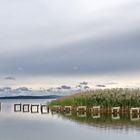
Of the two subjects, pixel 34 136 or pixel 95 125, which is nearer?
pixel 34 136

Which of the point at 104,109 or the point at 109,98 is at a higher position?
the point at 109,98

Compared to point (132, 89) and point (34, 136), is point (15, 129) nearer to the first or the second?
point (34, 136)

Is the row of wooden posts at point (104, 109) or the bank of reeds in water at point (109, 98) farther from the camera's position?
the bank of reeds in water at point (109, 98)

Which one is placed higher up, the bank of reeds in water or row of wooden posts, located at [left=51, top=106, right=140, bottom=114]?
the bank of reeds in water

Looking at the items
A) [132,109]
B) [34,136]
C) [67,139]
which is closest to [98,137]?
[67,139]

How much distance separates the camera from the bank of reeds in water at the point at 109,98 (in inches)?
1818

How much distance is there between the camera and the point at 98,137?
24.9m

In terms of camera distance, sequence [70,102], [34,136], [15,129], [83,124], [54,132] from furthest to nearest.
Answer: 1. [70,102]
2. [83,124]
3. [15,129]
4. [54,132]
5. [34,136]

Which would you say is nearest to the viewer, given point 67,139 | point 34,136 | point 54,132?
point 67,139

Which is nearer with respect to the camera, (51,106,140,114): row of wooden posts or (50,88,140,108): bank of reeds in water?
(51,106,140,114): row of wooden posts

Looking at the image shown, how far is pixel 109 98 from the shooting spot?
46781 millimetres

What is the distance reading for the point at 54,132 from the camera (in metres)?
28.3

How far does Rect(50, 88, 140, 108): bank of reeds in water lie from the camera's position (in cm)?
4619

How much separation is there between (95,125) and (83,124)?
114 cm
